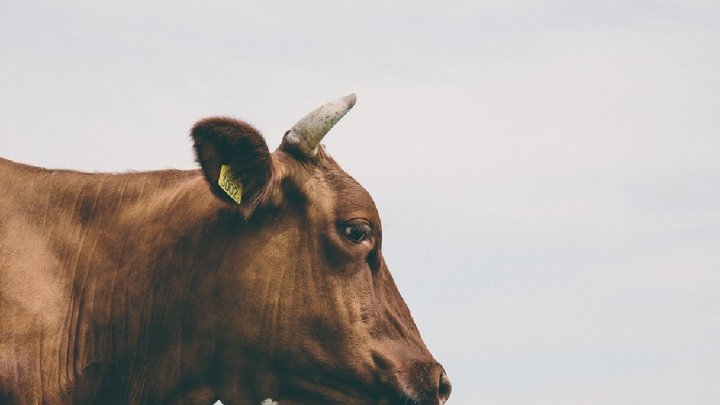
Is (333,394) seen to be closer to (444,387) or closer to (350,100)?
(444,387)

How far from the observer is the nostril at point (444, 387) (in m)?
8.51

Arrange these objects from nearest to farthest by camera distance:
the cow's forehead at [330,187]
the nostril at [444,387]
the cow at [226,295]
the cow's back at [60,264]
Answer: the cow's back at [60,264]
the cow at [226,295]
the nostril at [444,387]
the cow's forehead at [330,187]

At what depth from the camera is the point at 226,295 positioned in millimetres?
8391

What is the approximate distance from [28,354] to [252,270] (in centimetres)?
158

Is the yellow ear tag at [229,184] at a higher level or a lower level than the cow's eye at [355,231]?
higher

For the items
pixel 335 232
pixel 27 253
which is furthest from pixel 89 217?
pixel 335 232

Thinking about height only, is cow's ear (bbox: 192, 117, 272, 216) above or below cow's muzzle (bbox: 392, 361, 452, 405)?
above

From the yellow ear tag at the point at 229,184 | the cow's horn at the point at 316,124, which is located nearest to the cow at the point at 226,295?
the yellow ear tag at the point at 229,184

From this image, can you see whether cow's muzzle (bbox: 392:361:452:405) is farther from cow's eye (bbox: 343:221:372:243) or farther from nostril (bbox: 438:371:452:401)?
cow's eye (bbox: 343:221:372:243)

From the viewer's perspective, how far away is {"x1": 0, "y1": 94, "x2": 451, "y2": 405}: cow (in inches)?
330

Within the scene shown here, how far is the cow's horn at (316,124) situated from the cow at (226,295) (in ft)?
0.96

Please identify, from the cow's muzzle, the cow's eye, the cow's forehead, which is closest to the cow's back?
the cow's forehead

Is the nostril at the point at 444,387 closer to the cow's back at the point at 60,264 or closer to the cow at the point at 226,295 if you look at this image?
the cow at the point at 226,295

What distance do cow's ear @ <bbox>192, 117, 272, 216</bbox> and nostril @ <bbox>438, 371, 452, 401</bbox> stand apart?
5.84 feet
